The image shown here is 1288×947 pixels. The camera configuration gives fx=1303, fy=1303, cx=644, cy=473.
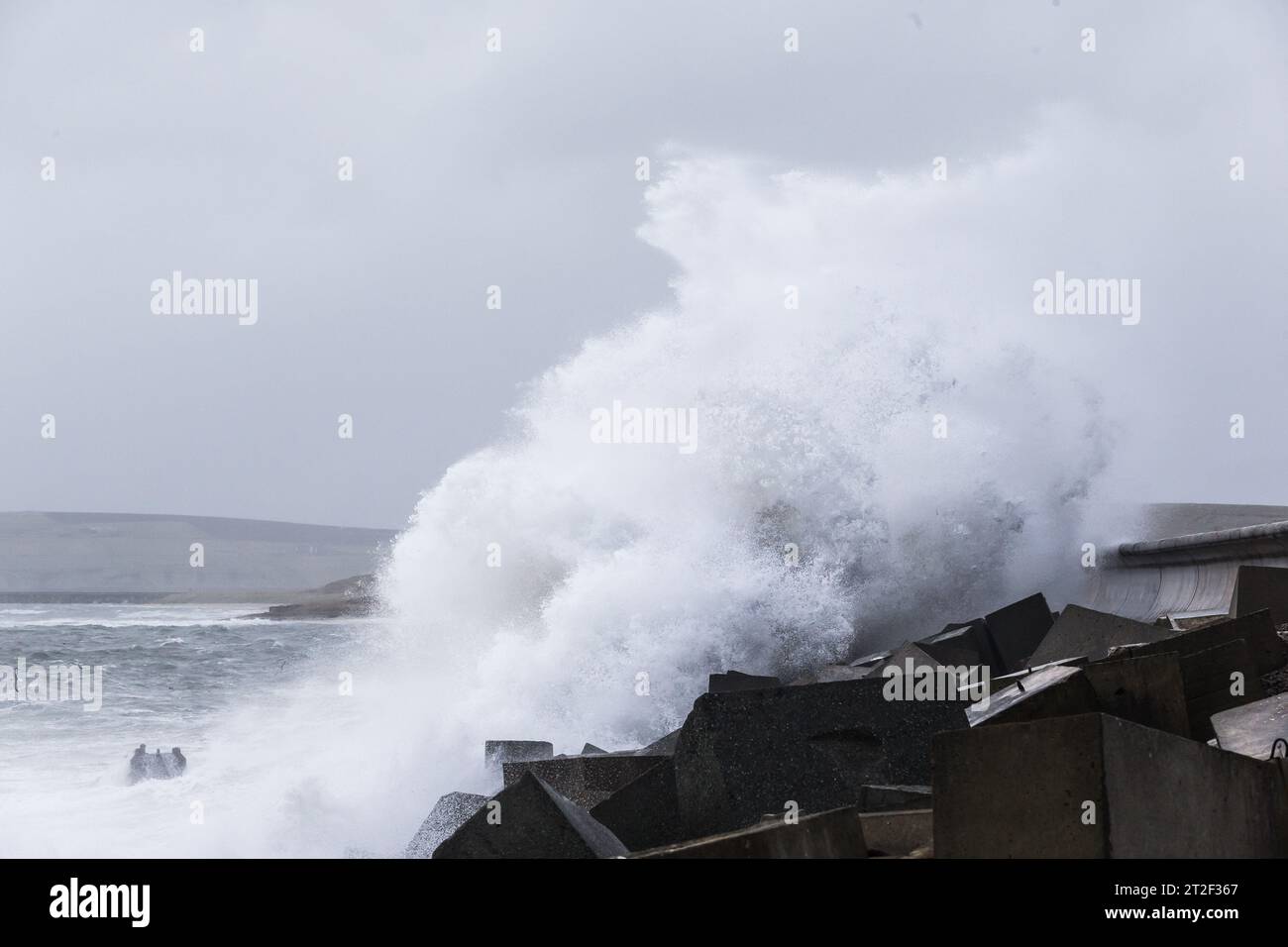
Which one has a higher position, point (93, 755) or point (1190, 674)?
point (1190, 674)

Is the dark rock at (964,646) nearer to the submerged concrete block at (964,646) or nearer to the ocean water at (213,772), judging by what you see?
the submerged concrete block at (964,646)

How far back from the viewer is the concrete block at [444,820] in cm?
576

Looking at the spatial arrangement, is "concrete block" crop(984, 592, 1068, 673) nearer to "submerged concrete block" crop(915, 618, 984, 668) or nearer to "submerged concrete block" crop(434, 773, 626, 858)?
"submerged concrete block" crop(915, 618, 984, 668)

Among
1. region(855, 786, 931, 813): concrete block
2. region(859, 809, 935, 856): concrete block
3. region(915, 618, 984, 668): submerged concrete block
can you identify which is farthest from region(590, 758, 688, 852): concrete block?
region(915, 618, 984, 668): submerged concrete block

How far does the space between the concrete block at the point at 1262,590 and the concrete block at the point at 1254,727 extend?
2449mm

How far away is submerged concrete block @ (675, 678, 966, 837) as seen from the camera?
4859mm

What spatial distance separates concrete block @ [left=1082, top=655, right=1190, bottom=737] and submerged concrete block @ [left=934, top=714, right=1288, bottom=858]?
87 cm

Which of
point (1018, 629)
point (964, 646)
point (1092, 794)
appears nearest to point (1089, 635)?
point (964, 646)

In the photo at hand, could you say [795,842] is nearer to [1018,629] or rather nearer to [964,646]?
[964,646]

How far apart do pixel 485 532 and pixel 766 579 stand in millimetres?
5240

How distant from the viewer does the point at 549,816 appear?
428 centimetres

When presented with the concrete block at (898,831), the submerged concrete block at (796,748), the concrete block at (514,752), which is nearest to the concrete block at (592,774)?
the submerged concrete block at (796,748)
